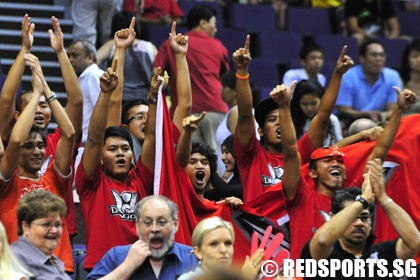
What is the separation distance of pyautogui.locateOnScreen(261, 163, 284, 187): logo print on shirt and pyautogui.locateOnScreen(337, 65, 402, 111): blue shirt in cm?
341

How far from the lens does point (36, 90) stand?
732 cm

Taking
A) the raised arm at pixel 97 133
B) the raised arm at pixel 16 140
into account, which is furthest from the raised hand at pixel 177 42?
the raised arm at pixel 16 140

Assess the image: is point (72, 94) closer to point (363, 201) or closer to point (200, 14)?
point (363, 201)

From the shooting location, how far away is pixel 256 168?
7.96 metres

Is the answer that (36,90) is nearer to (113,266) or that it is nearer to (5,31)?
(113,266)

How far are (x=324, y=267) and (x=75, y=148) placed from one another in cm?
207

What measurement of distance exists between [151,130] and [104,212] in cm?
69

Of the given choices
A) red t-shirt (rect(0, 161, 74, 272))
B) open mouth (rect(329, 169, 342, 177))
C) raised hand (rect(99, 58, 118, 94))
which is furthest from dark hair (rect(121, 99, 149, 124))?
open mouth (rect(329, 169, 342, 177))

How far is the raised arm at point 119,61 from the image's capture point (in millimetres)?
8133

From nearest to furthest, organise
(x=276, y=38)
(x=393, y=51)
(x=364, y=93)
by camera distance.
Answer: (x=364, y=93) → (x=276, y=38) → (x=393, y=51)

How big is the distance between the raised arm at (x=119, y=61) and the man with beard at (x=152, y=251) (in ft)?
5.57

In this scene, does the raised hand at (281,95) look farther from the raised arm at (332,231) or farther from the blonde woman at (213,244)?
the blonde woman at (213,244)

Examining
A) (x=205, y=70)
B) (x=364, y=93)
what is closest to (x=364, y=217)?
(x=205, y=70)

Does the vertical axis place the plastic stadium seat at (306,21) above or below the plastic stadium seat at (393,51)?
above
